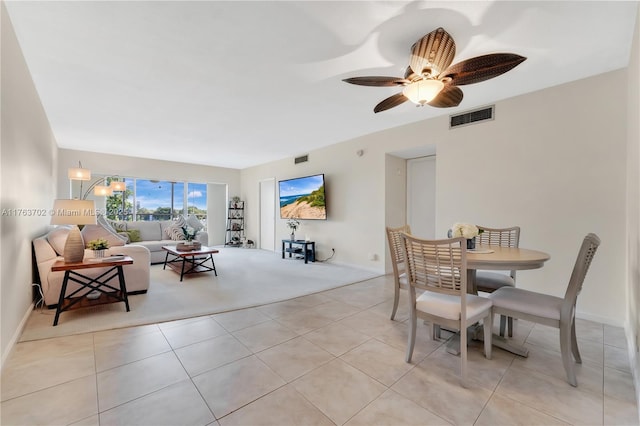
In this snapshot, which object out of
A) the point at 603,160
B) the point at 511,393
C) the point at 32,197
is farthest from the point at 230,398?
the point at 603,160

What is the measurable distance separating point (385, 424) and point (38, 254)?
3687 mm

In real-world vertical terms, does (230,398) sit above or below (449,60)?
below

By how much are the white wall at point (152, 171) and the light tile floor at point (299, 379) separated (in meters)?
5.59

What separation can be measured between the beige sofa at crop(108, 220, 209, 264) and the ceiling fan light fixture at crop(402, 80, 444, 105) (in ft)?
18.0

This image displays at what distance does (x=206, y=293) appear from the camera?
137 inches

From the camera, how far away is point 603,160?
8.77ft

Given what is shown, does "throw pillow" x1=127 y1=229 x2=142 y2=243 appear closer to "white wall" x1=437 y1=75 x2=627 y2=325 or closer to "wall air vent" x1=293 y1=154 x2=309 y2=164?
"wall air vent" x1=293 y1=154 x2=309 y2=164

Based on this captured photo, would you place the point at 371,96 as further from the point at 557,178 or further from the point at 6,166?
the point at 6,166

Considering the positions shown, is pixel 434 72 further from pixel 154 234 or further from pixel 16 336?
pixel 154 234

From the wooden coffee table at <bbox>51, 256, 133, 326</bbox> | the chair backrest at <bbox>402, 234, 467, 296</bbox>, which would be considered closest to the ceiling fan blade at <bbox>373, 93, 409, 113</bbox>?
the chair backrest at <bbox>402, 234, 467, 296</bbox>

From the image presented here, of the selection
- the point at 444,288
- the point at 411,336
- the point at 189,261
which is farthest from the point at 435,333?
the point at 189,261

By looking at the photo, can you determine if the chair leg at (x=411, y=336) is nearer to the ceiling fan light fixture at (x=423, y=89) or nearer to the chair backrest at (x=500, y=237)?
the chair backrest at (x=500, y=237)

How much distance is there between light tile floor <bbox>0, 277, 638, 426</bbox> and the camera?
4.71 feet

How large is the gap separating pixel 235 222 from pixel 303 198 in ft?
11.7
